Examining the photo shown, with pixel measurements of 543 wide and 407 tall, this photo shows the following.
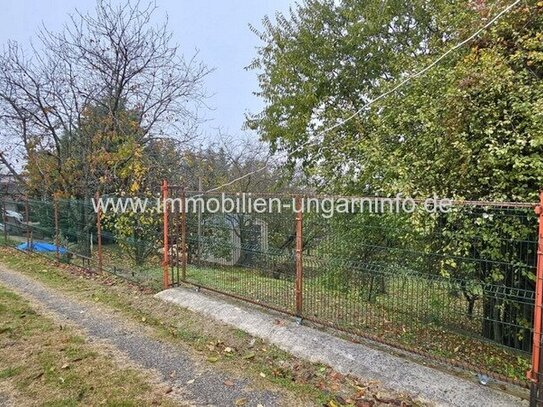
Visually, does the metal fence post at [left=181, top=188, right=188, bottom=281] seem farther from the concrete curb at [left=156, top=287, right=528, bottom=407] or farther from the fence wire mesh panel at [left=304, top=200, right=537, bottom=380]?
the fence wire mesh panel at [left=304, top=200, right=537, bottom=380]

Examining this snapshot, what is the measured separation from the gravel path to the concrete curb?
2.67 feet

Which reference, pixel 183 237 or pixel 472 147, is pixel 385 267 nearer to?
pixel 472 147

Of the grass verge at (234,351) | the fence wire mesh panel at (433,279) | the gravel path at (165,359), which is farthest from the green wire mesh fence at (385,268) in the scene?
the gravel path at (165,359)

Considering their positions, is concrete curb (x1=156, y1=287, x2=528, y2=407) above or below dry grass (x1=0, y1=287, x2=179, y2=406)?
above

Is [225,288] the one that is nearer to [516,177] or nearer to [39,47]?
[516,177]

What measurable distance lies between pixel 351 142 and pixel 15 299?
5956 mm

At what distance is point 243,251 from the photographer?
5.11 m

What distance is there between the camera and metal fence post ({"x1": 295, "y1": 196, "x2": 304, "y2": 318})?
14.3 feet

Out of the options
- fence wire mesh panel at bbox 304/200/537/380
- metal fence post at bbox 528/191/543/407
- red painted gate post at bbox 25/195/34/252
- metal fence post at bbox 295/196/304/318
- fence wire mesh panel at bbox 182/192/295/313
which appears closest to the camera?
metal fence post at bbox 528/191/543/407

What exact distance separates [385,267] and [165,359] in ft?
8.07

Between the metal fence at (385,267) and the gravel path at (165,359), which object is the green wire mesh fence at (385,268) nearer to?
the metal fence at (385,267)

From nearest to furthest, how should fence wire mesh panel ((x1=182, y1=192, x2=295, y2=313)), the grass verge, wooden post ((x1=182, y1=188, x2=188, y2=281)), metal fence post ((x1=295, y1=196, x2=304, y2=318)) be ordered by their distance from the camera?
the grass verge → metal fence post ((x1=295, y1=196, x2=304, y2=318)) → fence wire mesh panel ((x1=182, y1=192, x2=295, y2=313)) → wooden post ((x1=182, y1=188, x2=188, y2=281))

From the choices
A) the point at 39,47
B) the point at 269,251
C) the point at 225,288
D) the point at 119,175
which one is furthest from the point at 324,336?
the point at 39,47

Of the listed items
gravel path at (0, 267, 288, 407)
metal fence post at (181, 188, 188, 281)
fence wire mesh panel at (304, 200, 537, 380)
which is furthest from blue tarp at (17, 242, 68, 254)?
fence wire mesh panel at (304, 200, 537, 380)
